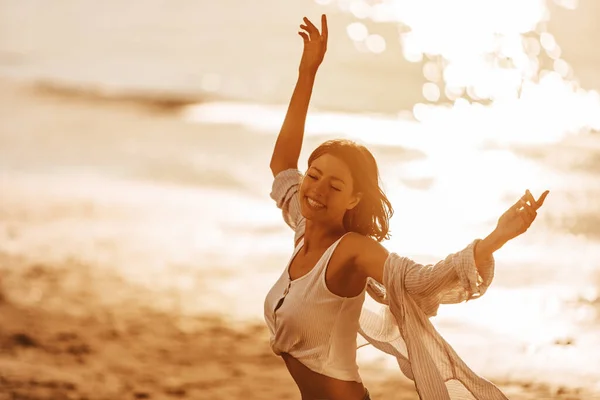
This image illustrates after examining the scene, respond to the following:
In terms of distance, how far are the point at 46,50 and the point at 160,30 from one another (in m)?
1.96

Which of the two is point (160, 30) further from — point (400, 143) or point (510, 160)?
point (510, 160)

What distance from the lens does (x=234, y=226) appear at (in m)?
10.8

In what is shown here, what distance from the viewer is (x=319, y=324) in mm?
3705

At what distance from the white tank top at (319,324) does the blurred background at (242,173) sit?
3233 mm

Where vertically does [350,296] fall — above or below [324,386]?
above

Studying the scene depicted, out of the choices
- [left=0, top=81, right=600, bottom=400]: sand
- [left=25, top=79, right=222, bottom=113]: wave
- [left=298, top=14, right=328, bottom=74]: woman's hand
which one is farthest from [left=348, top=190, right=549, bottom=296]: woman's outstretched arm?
[left=25, top=79, right=222, bottom=113]: wave

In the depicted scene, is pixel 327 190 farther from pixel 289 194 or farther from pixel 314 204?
pixel 289 194

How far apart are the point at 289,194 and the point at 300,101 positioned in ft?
1.23

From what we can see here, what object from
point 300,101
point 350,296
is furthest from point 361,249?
point 300,101

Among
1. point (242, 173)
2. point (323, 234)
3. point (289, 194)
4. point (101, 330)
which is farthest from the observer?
point (242, 173)

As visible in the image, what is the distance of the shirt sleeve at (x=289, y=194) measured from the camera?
4246 millimetres

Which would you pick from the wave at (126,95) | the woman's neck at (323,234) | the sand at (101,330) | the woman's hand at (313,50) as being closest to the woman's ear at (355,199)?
the woman's neck at (323,234)

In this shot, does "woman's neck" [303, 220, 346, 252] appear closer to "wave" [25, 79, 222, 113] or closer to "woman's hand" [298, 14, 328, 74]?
"woman's hand" [298, 14, 328, 74]

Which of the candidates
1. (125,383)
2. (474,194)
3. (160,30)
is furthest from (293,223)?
(160,30)
